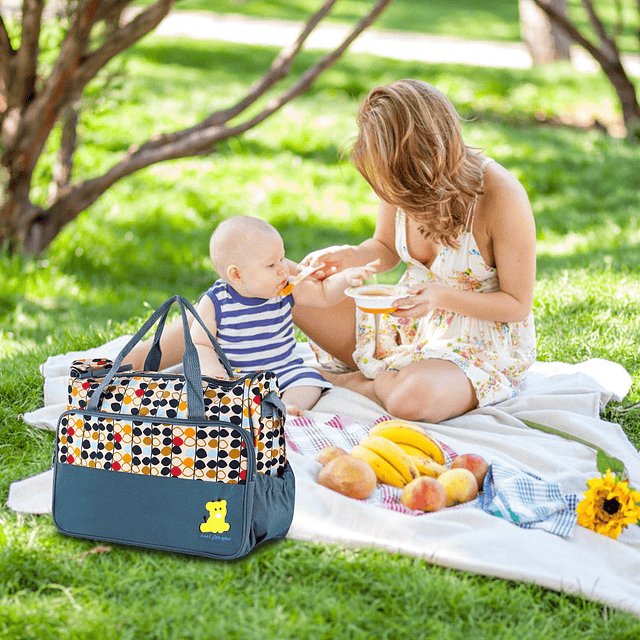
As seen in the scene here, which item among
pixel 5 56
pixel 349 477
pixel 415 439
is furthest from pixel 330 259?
pixel 5 56

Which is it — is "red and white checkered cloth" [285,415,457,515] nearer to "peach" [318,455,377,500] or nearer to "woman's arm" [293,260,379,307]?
"peach" [318,455,377,500]

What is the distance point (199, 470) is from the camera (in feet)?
6.71

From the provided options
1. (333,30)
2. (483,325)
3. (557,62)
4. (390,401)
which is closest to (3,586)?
(390,401)

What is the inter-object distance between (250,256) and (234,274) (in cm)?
10

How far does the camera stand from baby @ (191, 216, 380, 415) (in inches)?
112

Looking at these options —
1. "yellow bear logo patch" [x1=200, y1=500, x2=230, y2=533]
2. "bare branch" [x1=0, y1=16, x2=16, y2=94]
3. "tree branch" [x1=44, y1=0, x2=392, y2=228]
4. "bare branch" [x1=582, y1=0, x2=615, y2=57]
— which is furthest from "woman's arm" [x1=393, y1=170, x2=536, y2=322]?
"bare branch" [x1=582, y1=0, x2=615, y2=57]

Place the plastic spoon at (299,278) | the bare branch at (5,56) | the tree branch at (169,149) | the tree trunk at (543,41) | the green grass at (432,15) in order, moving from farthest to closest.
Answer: the green grass at (432,15) → the tree trunk at (543,41) → the tree branch at (169,149) → the bare branch at (5,56) → the plastic spoon at (299,278)

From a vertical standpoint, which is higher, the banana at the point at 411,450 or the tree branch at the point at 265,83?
the tree branch at the point at 265,83

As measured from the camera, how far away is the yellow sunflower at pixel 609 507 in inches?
84.5

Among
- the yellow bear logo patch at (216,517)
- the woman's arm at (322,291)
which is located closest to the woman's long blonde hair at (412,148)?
the woman's arm at (322,291)

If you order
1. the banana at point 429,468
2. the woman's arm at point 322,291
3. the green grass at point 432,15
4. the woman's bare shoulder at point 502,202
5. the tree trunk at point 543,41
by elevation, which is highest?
the green grass at point 432,15

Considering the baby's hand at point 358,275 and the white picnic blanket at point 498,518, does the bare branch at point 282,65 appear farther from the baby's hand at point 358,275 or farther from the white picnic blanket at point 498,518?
the white picnic blanket at point 498,518

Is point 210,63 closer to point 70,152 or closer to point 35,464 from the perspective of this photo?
point 70,152

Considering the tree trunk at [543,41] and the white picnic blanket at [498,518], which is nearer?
the white picnic blanket at [498,518]
